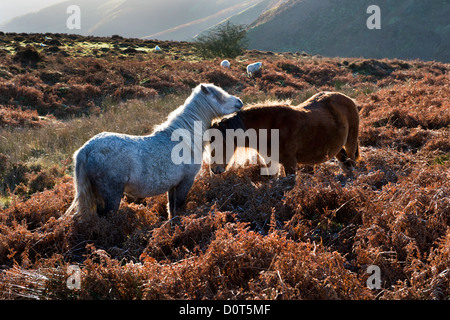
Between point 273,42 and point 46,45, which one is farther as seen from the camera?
point 273,42

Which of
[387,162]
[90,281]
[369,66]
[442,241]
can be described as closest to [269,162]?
[387,162]

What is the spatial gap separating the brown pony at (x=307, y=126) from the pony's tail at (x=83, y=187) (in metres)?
1.64

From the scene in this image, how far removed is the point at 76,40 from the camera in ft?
107

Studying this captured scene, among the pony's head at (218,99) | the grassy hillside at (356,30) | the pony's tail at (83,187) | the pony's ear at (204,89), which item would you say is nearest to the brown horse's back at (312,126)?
the pony's head at (218,99)

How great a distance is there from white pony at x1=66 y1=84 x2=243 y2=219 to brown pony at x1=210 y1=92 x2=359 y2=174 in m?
0.58

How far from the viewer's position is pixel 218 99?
4.58 m

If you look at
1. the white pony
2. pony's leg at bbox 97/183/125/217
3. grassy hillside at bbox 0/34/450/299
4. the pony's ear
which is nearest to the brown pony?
grassy hillside at bbox 0/34/450/299

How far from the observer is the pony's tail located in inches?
140

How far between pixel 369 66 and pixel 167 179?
2364 cm

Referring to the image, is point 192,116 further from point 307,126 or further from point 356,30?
point 356,30

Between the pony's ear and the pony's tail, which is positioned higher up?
the pony's ear

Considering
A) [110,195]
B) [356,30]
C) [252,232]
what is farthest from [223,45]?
[356,30]

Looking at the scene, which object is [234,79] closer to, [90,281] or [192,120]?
[192,120]

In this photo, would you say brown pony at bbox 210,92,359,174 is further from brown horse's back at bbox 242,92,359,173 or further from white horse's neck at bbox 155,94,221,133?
white horse's neck at bbox 155,94,221,133
